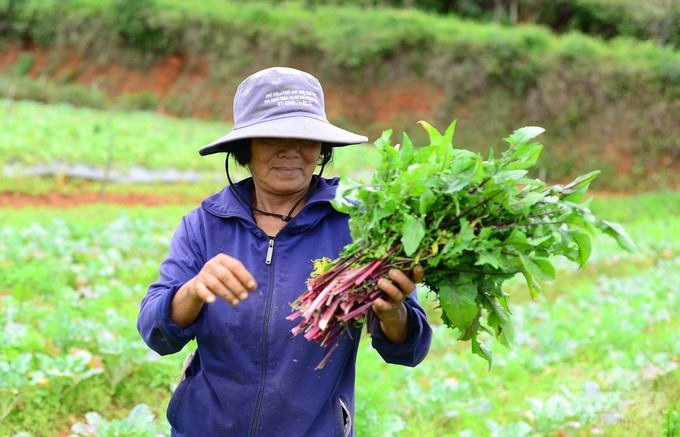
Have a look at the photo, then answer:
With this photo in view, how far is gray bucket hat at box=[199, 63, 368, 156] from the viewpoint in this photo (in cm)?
233

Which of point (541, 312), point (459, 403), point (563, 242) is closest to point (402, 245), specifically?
point (563, 242)

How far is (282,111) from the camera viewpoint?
2.38 m

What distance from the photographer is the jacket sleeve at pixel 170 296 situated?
7.32 ft

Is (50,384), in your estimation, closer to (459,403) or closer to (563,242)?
(459,403)

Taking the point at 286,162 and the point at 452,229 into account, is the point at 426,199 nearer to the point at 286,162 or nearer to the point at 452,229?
the point at 452,229

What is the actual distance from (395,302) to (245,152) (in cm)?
85

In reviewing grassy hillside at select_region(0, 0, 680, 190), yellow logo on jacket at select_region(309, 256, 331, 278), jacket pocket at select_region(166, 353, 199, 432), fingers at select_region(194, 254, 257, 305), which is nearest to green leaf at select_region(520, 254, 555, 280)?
yellow logo on jacket at select_region(309, 256, 331, 278)

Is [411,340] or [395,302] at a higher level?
[395,302]

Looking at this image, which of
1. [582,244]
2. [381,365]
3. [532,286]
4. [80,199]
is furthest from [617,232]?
[80,199]

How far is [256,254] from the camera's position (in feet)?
7.85

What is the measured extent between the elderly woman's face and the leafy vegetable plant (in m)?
0.28

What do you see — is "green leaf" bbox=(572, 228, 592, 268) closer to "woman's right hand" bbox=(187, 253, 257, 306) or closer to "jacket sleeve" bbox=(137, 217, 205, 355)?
"woman's right hand" bbox=(187, 253, 257, 306)

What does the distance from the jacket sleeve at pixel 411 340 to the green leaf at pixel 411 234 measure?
34 cm

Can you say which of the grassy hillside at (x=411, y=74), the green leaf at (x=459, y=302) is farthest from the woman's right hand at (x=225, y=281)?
the grassy hillside at (x=411, y=74)
